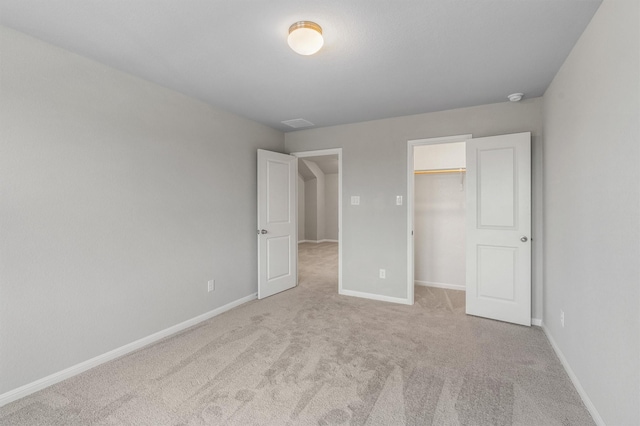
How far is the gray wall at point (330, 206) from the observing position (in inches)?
405

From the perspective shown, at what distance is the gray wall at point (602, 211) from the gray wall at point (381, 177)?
3.45 feet

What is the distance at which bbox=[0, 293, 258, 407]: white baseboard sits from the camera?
192 cm

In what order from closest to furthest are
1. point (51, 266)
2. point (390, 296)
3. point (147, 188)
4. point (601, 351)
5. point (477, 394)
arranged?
point (601, 351) < point (477, 394) < point (51, 266) < point (147, 188) < point (390, 296)

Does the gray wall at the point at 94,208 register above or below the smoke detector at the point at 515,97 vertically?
below

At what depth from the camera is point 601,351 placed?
1646mm

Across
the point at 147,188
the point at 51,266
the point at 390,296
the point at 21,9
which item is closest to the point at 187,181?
the point at 147,188

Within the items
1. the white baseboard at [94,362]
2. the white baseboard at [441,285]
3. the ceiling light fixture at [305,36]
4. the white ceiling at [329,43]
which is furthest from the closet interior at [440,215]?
the white baseboard at [94,362]

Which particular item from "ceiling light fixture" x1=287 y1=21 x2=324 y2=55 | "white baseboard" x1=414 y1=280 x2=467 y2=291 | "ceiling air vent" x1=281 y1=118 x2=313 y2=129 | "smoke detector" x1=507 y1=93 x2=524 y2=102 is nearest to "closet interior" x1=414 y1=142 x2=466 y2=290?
"white baseboard" x1=414 y1=280 x2=467 y2=291

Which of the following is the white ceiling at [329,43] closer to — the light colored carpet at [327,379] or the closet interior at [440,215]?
the closet interior at [440,215]

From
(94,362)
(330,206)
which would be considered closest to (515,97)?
(94,362)

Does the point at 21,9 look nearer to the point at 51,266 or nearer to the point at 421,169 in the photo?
the point at 51,266

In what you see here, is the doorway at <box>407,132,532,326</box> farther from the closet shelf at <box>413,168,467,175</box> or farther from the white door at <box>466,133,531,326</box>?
the closet shelf at <box>413,168,467,175</box>

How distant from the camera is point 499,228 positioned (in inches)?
125

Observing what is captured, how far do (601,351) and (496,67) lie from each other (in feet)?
6.88
